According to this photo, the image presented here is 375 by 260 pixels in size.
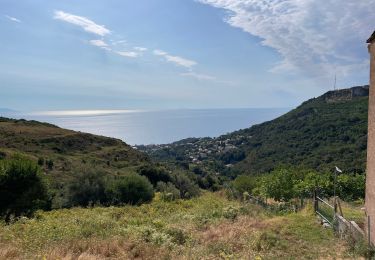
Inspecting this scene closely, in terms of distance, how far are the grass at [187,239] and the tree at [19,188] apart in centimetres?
914

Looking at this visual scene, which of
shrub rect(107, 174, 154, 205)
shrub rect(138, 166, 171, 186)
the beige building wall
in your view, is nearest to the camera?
the beige building wall

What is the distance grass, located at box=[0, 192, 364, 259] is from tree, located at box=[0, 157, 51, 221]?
9.14 meters

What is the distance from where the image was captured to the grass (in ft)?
24.3

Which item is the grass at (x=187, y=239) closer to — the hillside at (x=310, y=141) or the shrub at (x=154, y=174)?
the shrub at (x=154, y=174)

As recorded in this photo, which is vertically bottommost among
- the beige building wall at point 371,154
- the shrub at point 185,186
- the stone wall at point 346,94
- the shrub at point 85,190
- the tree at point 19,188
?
the shrub at point 185,186

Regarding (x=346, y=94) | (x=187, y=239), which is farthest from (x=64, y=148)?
(x=346, y=94)

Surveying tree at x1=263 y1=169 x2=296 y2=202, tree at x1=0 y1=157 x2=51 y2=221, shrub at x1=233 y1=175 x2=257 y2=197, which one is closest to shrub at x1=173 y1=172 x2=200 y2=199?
shrub at x1=233 y1=175 x2=257 y2=197

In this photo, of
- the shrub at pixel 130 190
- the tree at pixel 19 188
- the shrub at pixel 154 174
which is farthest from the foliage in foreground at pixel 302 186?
the shrub at pixel 154 174

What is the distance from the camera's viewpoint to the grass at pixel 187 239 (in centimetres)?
739

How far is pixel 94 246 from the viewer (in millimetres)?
7574

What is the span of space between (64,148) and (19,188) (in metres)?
46.0

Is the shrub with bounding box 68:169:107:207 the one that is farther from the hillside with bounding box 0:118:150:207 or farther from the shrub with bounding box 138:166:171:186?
the shrub with bounding box 138:166:171:186

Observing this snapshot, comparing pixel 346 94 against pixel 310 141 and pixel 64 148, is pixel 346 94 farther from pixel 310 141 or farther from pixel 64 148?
pixel 64 148

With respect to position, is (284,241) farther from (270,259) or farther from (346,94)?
(346,94)
